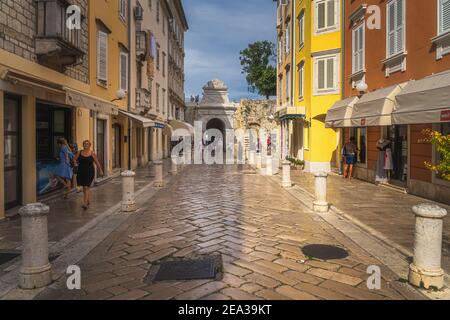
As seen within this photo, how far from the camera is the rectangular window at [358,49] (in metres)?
14.8

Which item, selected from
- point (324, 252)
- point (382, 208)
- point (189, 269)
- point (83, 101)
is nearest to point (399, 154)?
point (382, 208)

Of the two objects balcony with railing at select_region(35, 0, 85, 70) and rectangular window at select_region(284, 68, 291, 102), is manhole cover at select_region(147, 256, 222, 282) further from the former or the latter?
rectangular window at select_region(284, 68, 291, 102)

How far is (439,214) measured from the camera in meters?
4.30

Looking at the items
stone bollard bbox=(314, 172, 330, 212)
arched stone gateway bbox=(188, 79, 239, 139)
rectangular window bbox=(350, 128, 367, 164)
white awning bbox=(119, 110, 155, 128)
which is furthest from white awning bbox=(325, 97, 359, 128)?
arched stone gateway bbox=(188, 79, 239, 139)

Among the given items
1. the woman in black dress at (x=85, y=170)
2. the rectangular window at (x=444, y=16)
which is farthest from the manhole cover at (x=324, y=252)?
the rectangular window at (x=444, y=16)

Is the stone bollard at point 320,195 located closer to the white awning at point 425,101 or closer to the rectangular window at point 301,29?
the white awning at point 425,101

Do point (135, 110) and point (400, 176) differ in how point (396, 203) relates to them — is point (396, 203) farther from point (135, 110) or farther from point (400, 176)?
A: point (135, 110)

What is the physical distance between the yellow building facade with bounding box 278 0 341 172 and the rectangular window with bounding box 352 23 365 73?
2050 millimetres

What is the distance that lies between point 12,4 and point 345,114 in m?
10.8

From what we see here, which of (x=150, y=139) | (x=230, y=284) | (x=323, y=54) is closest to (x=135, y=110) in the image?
(x=150, y=139)

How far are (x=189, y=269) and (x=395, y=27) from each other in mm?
10259

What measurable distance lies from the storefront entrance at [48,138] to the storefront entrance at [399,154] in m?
10.1

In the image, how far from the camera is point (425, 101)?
28.0ft
